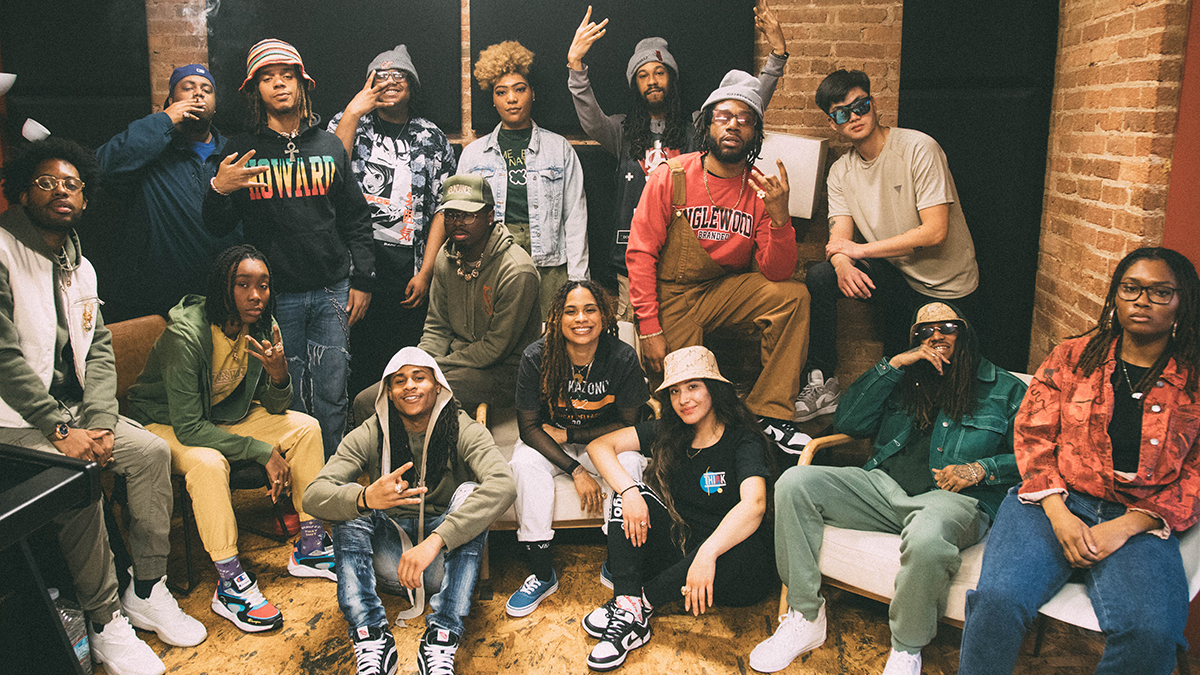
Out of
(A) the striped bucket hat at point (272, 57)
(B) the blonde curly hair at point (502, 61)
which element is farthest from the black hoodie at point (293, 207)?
(B) the blonde curly hair at point (502, 61)

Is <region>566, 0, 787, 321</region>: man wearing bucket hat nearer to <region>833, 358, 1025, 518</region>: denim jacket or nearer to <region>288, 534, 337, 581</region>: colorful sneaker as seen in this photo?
<region>833, 358, 1025, 518</region>: denim jacket

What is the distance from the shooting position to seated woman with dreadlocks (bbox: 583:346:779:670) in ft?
10.0

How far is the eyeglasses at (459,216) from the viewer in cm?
378

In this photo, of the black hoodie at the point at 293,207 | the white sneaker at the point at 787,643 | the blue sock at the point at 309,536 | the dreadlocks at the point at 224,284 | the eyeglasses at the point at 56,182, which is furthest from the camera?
the black hoodie at the point at 293,207

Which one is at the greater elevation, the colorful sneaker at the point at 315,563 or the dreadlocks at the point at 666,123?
the dreadlocks at the point at 666,123

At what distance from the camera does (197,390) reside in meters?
3.38

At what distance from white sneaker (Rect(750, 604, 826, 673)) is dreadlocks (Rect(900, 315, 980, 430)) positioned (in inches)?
33.0

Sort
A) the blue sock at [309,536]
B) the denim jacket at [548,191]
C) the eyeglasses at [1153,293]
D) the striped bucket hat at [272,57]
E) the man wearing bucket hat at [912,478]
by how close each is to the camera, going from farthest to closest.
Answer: the denim jacket at [548,191] → the striped bucket hat at [272,57] → the blue sock at [309,536] → the man wearing bucket hat at [912,478] → the eyeglasses at [1153,293]

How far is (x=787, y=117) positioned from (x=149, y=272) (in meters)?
3.26

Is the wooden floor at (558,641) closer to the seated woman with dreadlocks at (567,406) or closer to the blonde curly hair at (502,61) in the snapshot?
the seated woman with dreadlocks at (567,406)

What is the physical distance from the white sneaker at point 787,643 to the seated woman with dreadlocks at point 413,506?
1036mm

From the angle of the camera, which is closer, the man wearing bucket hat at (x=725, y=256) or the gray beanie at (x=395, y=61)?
the man wearing bucket hat at (x=725, y=256)

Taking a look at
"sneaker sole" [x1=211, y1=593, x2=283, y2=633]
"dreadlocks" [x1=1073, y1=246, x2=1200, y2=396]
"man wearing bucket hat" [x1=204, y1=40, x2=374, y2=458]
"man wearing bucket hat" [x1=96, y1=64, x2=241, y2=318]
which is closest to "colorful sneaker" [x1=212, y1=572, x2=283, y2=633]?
"sneaker sole" [x1=211, y1=593, x2=283, y2=633]

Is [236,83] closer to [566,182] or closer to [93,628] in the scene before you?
[566,182]
